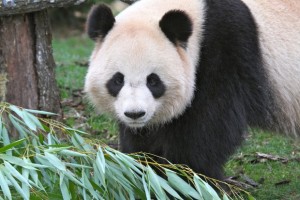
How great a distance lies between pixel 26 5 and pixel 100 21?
81 centimetres

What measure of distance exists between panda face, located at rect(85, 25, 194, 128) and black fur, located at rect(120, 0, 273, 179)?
9cm

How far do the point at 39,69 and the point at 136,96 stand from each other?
4.83ft

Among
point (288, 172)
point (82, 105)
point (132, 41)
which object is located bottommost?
point (288, 172)

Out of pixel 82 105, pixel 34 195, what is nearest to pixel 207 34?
pixel 34 195

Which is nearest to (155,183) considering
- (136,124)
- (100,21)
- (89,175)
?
(89,175)

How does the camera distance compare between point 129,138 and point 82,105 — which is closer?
point 129,138

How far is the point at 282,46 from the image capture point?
15.0 feet

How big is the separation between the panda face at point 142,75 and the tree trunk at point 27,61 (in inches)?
42.0

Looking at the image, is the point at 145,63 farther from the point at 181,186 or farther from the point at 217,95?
A: the point at 181,186

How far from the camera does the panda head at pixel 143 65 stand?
408cm

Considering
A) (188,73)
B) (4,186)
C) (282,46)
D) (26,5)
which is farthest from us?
(26,5)

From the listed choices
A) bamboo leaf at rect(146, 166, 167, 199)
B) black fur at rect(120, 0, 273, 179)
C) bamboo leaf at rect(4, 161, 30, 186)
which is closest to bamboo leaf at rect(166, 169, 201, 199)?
bamboo leaf at rect(146, 166, 167, 199)

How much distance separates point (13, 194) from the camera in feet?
12.9

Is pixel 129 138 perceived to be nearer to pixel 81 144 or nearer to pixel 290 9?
pixel 81 144
